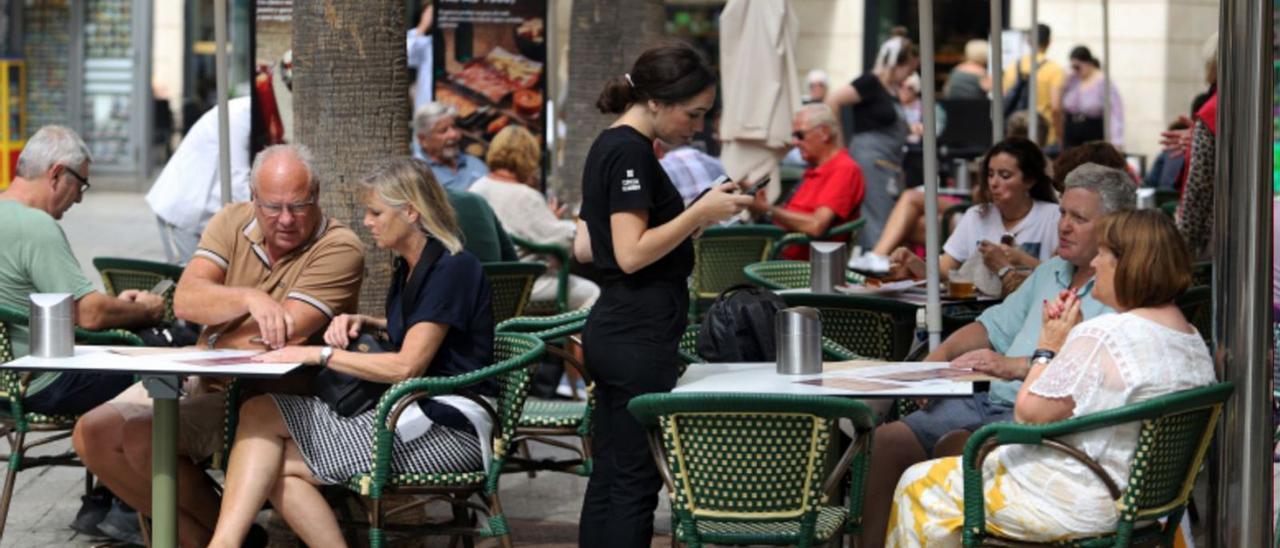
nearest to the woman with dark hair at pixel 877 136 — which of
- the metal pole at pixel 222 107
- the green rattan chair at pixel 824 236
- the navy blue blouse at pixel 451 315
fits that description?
the green rattan chair at pixel 824 236

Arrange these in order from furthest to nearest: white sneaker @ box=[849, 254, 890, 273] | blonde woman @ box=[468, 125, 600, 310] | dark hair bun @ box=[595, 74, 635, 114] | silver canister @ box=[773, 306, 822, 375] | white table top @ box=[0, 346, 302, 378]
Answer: blonde woman @ box=[468, 125, 600, 310], white sneaker @ box=[849, 254, 890, 273], silver canister @ box=[773, 306, 822, 375], dark hair bun @ box=[595, 74, 635, 114], white table top @ box=[0, 346, 302, 378]

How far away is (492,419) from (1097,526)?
5.63 ft

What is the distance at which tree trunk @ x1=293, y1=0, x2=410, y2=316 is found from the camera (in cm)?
746

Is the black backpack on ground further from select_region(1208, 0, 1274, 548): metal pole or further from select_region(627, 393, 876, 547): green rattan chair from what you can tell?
select_region(1208, 0, 1274, 548): metal pole

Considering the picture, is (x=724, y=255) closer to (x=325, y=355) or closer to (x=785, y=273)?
(x=785, y=273)

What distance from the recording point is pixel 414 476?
5.59 metres

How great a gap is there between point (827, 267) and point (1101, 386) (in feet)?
9.46

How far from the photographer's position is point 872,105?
13773mm

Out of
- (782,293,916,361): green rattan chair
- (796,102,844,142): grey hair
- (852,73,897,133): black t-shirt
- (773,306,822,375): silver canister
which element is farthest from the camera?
(852,73,897,133): black t-shirt

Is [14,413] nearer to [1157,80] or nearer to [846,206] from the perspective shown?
[846,206]

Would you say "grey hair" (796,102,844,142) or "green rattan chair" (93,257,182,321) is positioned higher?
"grey hair" (796,102,844,142)

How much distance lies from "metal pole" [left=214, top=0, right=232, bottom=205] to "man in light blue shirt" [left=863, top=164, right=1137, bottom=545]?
9.40 ft

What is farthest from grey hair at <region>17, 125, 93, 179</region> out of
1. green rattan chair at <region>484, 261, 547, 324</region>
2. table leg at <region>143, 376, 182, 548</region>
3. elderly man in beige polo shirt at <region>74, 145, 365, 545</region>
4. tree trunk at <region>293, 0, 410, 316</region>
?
green rattan chair at <region>484, 261, 547, 324</region>

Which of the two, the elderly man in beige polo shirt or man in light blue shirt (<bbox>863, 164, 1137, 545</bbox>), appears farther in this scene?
the elderly man in beige polo shirt
